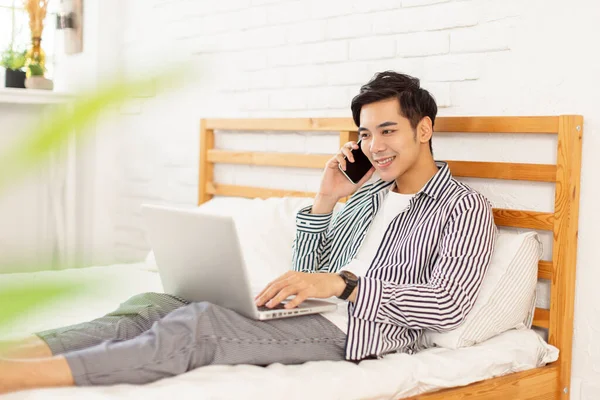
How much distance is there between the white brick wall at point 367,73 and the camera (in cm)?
191

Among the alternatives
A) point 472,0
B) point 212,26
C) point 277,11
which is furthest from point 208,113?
point 472,0

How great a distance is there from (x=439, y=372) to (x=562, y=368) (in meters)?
0.47

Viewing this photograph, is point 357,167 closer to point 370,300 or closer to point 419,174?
point 419,174

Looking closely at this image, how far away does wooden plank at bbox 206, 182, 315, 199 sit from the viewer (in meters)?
2.68

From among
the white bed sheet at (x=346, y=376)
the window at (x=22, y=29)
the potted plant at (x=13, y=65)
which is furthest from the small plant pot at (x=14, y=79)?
the white bed sheet at (x=346, y=376)

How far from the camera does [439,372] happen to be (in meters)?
1.59

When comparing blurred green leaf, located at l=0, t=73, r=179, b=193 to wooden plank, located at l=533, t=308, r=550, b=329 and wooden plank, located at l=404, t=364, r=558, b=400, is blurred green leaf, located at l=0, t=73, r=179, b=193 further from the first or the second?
wooden plank, located at l=533, t=308, r=550, b=329

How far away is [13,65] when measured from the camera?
3.35 meters

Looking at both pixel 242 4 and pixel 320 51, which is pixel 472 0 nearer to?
pixel 320 51

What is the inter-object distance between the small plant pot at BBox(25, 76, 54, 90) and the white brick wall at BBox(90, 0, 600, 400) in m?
0.37

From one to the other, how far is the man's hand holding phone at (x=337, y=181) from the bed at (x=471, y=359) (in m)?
0.24

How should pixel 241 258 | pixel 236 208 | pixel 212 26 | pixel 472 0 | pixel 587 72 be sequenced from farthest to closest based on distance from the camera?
pixel 212 26 → pixel 236 208 → pixel 472 0 → pixel 587 72 → pixel 241 258

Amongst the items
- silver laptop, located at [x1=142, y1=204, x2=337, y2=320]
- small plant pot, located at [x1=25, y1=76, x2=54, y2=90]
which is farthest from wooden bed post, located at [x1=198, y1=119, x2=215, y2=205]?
silver laptop, located at [x1=142, y1=204, x2=337, y2=320]

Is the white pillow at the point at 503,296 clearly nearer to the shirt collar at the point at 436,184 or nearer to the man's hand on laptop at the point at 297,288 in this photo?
the shirt collar at the point at 436,184
